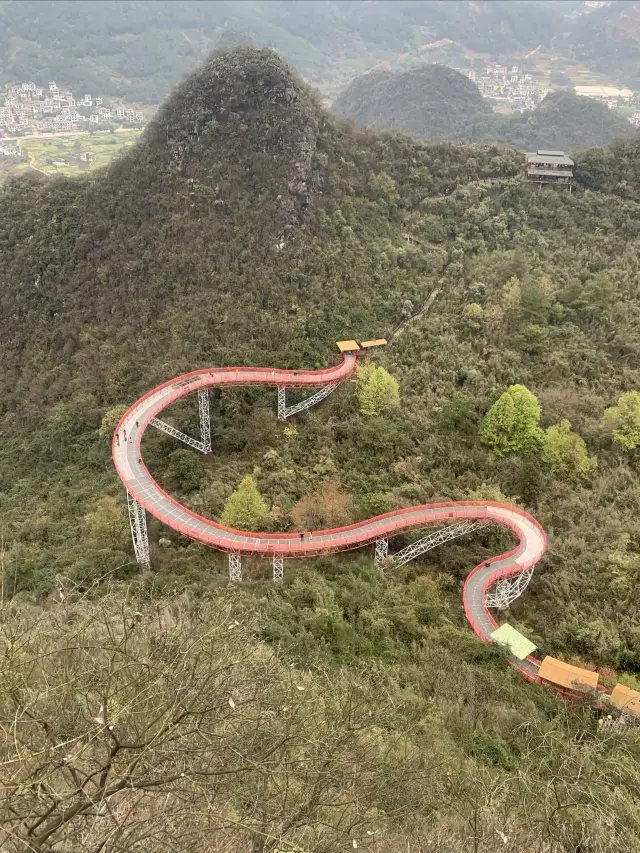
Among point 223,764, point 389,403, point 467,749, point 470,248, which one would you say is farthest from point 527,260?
point 223,764

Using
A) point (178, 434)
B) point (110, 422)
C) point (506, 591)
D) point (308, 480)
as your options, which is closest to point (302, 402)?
point (308, 480)

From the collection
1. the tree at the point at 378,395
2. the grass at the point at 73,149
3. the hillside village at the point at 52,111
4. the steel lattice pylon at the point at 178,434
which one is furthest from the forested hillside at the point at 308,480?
the hillside village at the point at 52,111

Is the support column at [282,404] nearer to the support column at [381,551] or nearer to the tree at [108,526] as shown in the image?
the tree at [108,526]

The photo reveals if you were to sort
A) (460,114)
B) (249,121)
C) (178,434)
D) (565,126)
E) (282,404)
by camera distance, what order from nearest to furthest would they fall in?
(178,434)
(282,404)
(249,121)
(565,126)
(460,114)

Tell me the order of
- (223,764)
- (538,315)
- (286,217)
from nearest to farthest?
1. (223,764)
2. (538,315)
3. (286,217)

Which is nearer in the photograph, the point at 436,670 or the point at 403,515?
the point at 436,670

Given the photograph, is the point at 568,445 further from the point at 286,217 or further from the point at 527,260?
the point at 286,217

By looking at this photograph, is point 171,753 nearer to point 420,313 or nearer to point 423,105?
point 420,313
